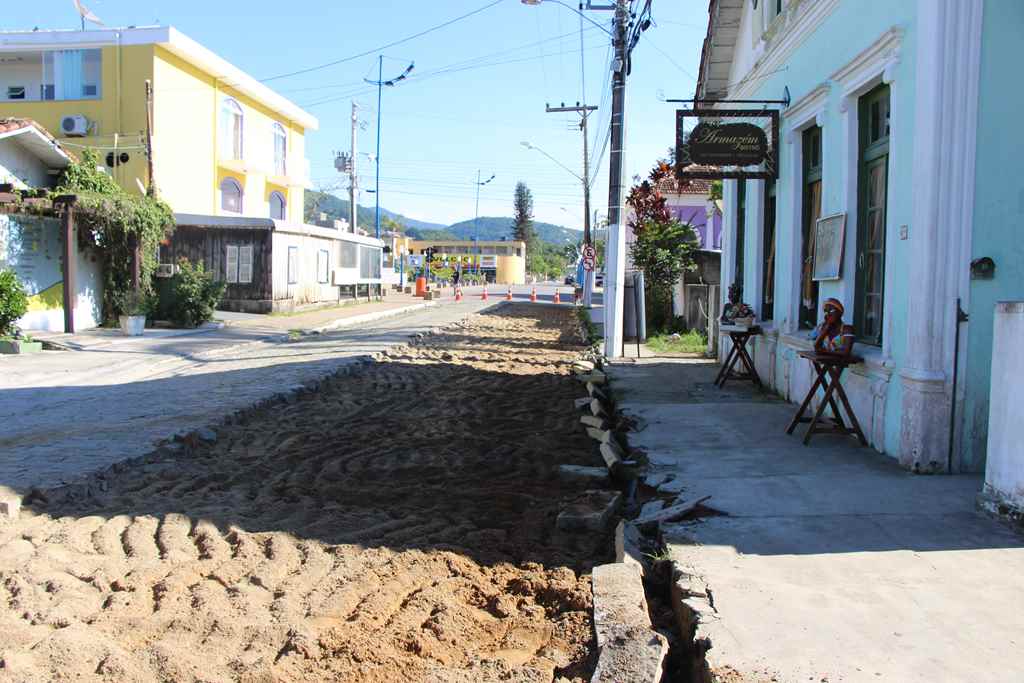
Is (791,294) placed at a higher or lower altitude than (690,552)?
higher

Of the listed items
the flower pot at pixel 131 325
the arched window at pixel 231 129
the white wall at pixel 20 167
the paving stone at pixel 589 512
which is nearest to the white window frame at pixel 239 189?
the arched window at pixel 231 129

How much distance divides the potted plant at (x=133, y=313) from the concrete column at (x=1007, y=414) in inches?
726

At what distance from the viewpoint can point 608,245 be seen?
53.9 ft

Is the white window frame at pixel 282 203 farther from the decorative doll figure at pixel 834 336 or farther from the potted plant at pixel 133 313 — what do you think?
the decorative doll figure at pixel 834 336

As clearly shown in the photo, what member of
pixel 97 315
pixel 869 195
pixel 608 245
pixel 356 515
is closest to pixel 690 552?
pixel 356 515

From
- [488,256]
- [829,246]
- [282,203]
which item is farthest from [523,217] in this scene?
[829,246]

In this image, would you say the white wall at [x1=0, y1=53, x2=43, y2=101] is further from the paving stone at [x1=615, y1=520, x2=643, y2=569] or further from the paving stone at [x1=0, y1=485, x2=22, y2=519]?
the paving stone at [x1=615, y1=520, x2=643, y2=569]

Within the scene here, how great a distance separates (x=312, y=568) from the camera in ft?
15.3

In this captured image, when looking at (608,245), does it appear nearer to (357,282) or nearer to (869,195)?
(869,195)

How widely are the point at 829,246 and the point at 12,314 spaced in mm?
14630

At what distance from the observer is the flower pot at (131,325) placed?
19.3 meters

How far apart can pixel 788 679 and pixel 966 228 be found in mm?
4349

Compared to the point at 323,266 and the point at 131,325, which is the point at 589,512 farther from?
the point at 323,266

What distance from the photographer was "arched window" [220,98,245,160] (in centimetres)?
3622
